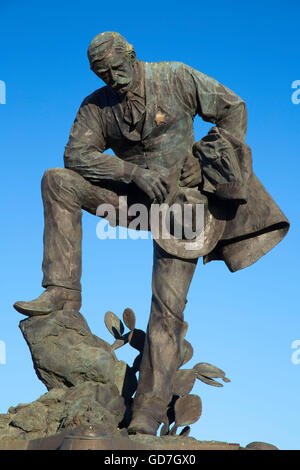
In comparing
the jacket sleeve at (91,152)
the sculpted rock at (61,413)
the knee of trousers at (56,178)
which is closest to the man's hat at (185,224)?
the jacket sleeve at (91,152)

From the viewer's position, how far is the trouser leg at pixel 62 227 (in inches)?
268

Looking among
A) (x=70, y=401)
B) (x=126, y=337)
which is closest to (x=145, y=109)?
(x=126, y=337)

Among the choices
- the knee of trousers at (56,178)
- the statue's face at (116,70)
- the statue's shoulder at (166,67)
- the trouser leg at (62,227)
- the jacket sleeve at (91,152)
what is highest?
the statue's shoulder at (166,67)

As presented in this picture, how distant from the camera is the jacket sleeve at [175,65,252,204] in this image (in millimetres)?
6871

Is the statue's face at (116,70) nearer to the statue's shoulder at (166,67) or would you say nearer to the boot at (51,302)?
the statue's shoulder at (166,67)

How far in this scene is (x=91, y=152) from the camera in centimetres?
696

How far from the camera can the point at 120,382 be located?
6973 millimetres

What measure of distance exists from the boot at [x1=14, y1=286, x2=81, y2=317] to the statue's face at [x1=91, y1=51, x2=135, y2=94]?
164 centimetres

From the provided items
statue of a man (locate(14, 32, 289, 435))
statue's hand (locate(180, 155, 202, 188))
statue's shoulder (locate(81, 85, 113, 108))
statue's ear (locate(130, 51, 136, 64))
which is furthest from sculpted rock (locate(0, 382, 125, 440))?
statue's ear (locate(130, 51, 136, 64))

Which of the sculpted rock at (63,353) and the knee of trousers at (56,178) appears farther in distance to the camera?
the knee of trousers at (56,178)

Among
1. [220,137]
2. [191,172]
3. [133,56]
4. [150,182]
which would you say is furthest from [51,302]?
[133,56]

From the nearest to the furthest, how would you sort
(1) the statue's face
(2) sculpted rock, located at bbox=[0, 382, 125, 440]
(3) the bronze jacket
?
(2) sculpted rock, located at bbox=[0, 382, 125, 440] < (1) the statue's face < (3) the bronze jacket

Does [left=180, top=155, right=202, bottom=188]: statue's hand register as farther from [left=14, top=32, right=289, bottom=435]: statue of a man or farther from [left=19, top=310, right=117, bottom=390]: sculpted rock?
[left=19, top=310, right=117, bottom=390]: sculpted rock

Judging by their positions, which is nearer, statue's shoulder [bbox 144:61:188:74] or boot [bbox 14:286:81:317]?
boot [bbox 14:286:81:317]
